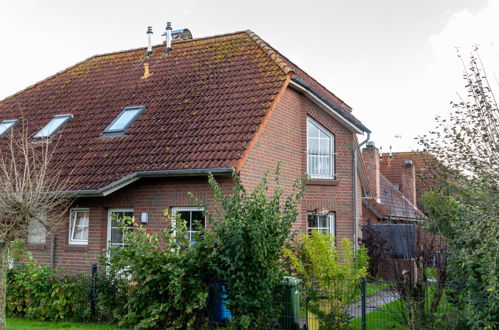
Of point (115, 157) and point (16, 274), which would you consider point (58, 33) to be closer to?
point (115, 157)

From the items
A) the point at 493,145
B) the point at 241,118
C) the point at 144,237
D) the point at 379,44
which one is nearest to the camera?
the point at 493,145

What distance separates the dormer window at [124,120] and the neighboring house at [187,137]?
0.04m

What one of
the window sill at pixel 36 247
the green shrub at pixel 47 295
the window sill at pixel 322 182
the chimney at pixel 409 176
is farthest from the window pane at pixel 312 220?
the chimney at pixel 409 176

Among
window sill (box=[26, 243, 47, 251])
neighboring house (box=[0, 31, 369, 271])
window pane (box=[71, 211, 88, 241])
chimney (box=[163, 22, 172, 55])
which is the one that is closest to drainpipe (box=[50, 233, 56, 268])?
neighboring house (box=[0, 31, 369, 271])

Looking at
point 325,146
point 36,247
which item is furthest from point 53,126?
point 325,146

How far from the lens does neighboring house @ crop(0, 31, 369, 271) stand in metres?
13.0

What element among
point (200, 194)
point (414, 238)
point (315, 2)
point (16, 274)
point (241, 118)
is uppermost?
point (315, 2)

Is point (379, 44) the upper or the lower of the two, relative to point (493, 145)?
upper

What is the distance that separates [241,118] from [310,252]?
4663 mm

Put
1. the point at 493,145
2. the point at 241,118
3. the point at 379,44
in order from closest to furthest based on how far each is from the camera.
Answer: the point at 493,145, the point at 241,118, the point at 379,44

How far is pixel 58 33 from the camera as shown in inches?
591

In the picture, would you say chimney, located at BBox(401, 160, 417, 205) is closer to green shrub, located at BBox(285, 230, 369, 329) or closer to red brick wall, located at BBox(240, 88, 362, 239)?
red brick wall, located at BBox(240, 88, 362, 239)

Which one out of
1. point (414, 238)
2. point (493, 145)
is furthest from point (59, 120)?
point (493, 145)

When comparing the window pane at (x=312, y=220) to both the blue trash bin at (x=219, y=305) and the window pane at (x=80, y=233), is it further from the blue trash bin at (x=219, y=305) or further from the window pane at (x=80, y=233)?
the window pane at (x=80, y=233)
